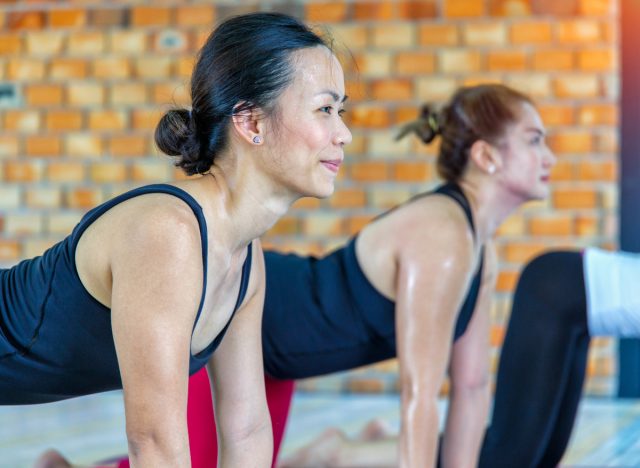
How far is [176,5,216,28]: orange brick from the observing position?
179 inches

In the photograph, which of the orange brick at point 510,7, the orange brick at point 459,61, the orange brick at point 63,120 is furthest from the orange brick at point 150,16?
the orange brick at point 510,7

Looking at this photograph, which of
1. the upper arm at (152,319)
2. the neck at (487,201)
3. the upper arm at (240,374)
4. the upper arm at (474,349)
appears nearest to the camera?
the upper arm at (152,319)

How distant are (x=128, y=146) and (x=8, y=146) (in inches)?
22.3

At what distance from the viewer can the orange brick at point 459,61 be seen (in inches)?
171

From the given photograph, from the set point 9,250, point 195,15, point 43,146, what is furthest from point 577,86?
point 9,250

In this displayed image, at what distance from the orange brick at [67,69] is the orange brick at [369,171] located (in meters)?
1.30

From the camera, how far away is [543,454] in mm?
2492

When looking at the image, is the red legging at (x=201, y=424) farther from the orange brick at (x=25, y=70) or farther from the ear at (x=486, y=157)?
the orange brick at (x=25, y=70)

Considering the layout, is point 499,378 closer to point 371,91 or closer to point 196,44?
point 371,91

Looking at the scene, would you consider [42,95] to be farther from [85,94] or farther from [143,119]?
[143,119]

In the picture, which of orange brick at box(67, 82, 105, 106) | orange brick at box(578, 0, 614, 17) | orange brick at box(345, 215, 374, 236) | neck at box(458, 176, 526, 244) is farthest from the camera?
orange brick at box(67, 82, 105, 106)

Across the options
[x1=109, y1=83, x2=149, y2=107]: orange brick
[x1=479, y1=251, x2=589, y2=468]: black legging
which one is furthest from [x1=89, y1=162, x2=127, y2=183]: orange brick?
[x1=479, y1=251, x2=589, y2=468]: black legging

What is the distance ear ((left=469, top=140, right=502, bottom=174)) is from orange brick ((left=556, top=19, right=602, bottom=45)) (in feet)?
6.47

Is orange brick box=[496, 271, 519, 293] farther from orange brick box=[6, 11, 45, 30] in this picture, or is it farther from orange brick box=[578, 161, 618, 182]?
orange brick box=[6, 11, 45, 30]
